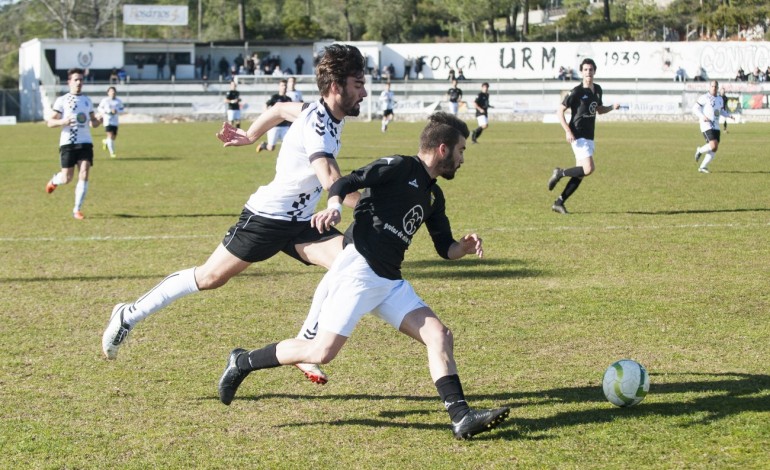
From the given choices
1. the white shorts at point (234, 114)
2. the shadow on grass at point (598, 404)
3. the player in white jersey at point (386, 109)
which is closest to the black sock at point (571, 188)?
the shadow on grass at point (598, 404)

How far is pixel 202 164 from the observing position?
998 inches

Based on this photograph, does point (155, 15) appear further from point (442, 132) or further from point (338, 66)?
point (442, 132)

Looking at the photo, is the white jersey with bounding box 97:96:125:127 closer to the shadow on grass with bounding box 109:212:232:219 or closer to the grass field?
the grass field

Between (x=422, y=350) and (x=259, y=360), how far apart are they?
182 centimetres

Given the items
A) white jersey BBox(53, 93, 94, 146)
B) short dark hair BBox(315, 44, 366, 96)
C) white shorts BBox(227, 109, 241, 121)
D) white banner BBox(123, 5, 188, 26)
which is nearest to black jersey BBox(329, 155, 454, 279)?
short dark hair BBox(315, 44, 366, 96)

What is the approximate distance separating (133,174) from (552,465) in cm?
1940

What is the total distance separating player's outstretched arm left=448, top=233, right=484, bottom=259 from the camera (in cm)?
570

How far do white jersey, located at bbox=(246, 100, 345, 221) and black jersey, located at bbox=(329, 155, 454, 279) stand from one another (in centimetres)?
69

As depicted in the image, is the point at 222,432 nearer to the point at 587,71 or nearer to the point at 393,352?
the point at 393,352

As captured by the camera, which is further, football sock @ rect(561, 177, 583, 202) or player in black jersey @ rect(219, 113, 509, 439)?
football sock @ rect(561, 177, 583, 202)

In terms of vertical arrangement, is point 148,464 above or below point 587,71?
below

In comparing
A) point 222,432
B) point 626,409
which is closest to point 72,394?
point 222,432

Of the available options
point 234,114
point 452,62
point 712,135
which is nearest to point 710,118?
point 712,135

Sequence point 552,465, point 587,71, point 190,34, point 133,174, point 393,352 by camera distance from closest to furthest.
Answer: point 552,465 → point 393,352 → point 587,71 → point 133,174 → point 190,34
